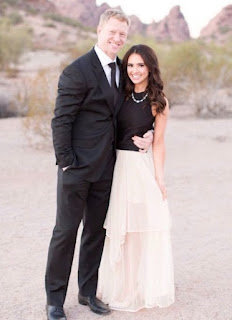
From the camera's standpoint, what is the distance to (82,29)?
6050 cm

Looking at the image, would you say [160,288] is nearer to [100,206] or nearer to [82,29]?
[100,206]

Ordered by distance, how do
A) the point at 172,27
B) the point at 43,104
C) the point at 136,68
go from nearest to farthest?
the point at 136,68 → the point at 43,104 → the point at 172,27

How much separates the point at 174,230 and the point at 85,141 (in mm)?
3237

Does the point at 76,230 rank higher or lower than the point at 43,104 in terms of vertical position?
lower

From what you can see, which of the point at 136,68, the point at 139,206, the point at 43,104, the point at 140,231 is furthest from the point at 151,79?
the point at 43,104

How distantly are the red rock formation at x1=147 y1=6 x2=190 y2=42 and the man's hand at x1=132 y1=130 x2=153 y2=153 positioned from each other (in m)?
79.0

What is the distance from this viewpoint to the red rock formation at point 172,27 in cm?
8181

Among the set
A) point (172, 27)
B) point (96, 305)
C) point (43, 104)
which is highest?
point (172, 27)

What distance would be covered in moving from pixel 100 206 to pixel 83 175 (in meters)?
0.38

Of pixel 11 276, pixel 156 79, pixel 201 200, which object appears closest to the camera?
pixel 156 79

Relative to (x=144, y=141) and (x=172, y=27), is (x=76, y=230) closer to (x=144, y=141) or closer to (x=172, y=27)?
(x=144, y=141)

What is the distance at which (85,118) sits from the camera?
3.94 meters

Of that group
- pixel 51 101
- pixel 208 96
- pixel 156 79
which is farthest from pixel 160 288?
pixel 208 96

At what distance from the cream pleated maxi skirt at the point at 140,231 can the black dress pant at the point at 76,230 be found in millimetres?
96
